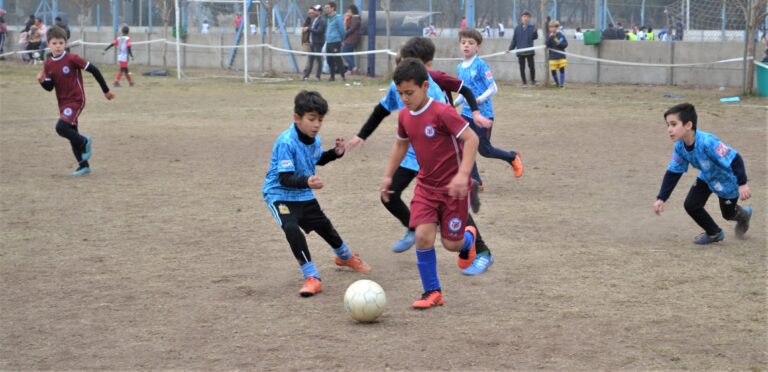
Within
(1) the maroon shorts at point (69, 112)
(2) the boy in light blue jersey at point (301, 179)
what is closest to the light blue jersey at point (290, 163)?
(2) the boy in light blue jersey at point (301, 179)

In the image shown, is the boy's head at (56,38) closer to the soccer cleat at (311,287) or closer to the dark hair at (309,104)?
the dark hair at (309,104)

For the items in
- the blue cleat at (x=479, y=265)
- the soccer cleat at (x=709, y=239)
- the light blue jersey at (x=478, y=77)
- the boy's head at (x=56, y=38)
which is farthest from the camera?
the boy's head at (x=56, y=38)

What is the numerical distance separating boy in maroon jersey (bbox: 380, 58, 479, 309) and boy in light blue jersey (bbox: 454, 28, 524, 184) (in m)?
3.30

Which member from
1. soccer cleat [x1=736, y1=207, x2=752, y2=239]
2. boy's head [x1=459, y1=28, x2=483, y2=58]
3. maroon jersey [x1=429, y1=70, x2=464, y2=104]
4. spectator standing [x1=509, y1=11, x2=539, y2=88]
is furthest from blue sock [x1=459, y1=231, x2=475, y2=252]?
spectator standing [x1=509, y1=11, x2=539, y2=88]

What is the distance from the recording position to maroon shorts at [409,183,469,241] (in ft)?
19.0

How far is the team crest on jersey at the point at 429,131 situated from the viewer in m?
5.79

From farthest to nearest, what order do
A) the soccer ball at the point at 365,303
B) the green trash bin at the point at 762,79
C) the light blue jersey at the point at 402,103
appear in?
the green trash bin at the point at 762,79 → the light blue jersey at the point at 402,103 → the soccer ball at the point at 365,303

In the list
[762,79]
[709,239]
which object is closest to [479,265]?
[709,239]

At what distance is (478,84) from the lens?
32.2 feet

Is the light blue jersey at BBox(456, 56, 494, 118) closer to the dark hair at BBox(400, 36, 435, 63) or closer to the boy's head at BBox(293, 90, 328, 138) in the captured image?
the dark hair at BBox(400, 36, 435, 63)

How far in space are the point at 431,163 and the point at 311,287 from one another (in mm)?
1109

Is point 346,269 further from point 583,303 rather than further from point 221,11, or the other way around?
point 221,11

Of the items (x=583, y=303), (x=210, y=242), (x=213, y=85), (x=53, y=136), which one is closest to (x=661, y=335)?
(x=583, y=303)

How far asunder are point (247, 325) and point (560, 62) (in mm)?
19311
